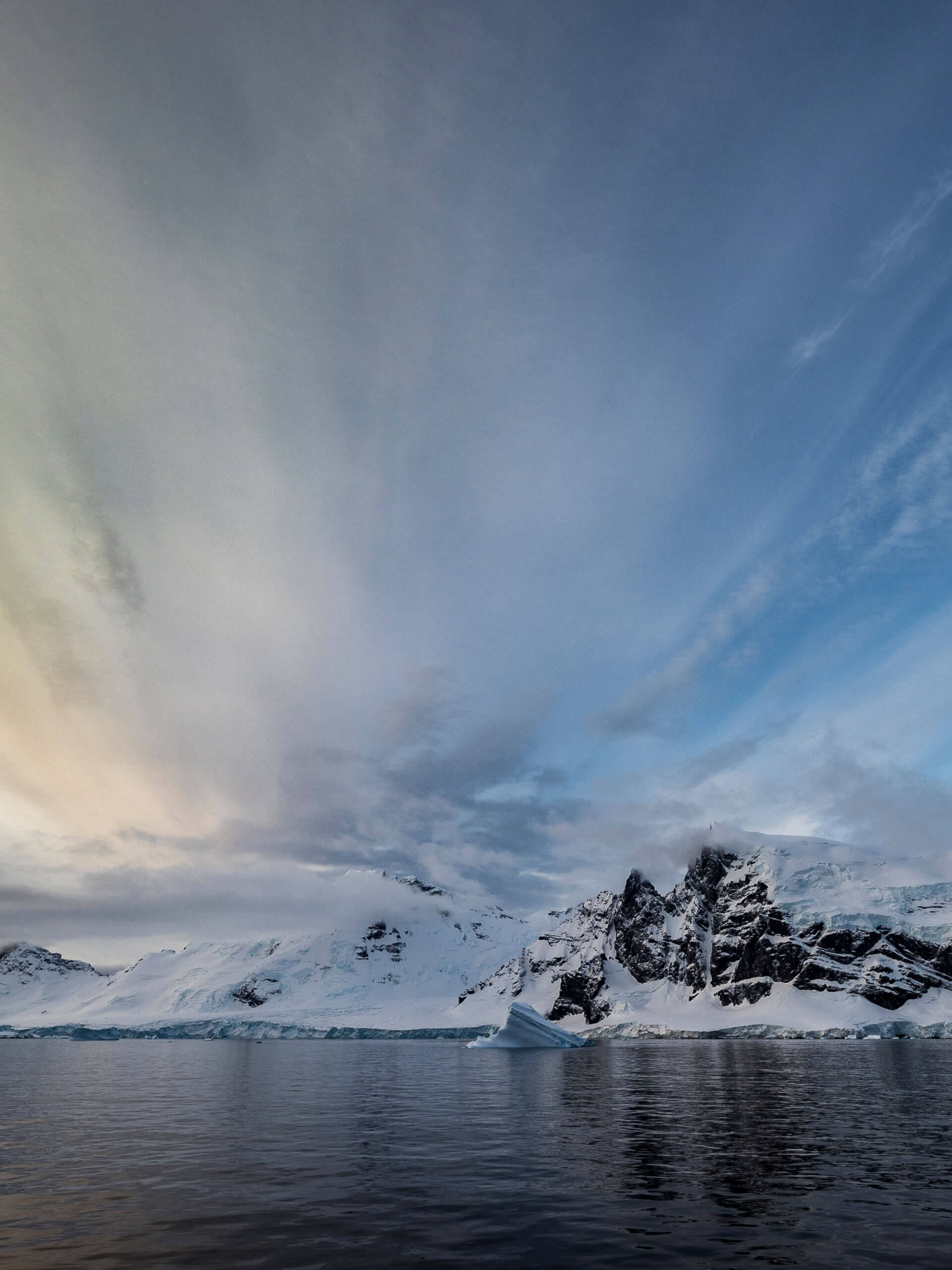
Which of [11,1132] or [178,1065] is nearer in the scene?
[11,1132]

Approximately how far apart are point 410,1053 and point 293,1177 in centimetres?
14521

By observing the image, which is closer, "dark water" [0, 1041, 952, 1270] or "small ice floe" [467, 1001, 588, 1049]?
"dark water" [0, 1041, 952, 1270]

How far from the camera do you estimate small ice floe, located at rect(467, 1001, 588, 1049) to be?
581 ft

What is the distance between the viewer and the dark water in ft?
58.2

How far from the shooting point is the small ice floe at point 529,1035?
177000mm

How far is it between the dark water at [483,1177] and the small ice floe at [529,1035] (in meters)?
126

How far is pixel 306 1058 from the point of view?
131000 millimetres

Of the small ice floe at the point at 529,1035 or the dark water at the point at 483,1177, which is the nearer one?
the dark water at the point at 483,1177

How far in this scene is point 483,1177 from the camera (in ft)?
85.8

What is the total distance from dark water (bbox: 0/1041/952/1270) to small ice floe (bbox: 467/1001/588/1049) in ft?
414

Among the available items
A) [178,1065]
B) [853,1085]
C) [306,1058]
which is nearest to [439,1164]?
[853,1085]

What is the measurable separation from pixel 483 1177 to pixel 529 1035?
172 meters

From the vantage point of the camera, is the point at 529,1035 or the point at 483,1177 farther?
the point at 529,1035

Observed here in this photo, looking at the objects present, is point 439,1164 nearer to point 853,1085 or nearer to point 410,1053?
point 853,1085
